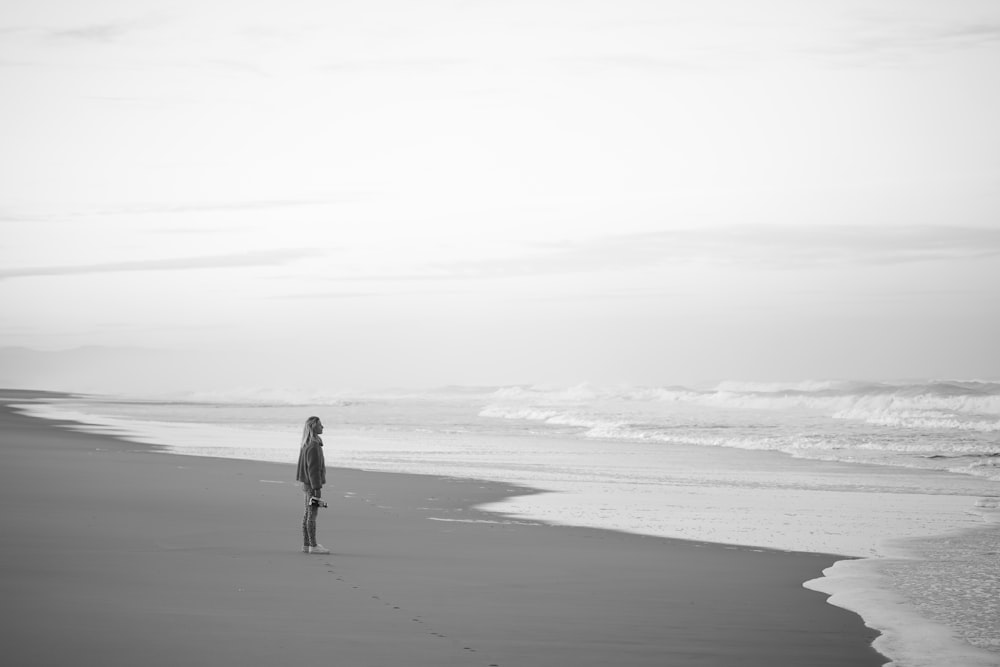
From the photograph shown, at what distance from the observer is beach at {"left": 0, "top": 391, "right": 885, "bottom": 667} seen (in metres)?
7.94

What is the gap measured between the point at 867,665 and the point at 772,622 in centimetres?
149

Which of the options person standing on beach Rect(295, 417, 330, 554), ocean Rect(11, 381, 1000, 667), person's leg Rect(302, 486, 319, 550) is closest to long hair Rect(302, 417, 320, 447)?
person standing on beach Rect(295, 417, 330, 554)

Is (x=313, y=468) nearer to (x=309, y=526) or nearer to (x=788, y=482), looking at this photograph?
(x=309, y=526)

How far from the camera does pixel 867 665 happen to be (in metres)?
8.03

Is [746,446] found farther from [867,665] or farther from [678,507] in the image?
[867,665]

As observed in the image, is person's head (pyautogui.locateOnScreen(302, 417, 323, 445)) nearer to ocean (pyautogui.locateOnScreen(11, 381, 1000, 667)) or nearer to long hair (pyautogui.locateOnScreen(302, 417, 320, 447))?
long hair (pyautogui.locateOnScreen(302, 417, 320, 447))

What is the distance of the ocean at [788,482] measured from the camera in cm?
1095

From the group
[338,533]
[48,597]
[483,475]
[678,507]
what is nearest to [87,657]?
[48,597]

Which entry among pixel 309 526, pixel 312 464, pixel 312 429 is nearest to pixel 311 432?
pixel 312 429

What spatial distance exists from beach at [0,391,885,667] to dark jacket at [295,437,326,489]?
869 mm

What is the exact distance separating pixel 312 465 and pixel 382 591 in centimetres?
331

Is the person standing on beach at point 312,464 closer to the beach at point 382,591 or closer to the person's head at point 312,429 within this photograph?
the person's head at point 312,429

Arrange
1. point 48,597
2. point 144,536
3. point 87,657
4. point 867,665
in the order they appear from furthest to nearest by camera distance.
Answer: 1. point 144,536
2. point 48,597
3. point 867,665
4. point 87,657

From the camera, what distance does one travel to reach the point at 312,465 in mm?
13336
